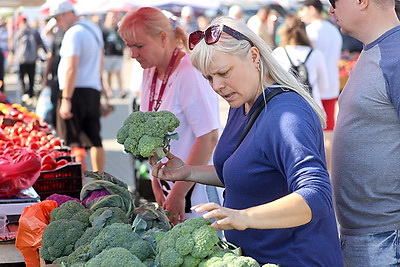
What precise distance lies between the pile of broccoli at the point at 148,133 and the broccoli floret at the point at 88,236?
44 centimetres

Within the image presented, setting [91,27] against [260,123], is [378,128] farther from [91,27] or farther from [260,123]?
[91,27]

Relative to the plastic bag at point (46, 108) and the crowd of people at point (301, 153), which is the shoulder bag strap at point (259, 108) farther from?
the plastic bag at point (46, 108)

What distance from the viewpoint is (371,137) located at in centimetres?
269

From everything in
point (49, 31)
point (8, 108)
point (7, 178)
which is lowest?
point (49, 31)

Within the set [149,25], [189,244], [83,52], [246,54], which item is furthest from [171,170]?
[83,52]

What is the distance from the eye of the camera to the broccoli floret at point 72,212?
2931 mm

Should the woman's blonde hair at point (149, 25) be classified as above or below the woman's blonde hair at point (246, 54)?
below

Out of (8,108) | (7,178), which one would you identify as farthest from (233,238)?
(8,108)

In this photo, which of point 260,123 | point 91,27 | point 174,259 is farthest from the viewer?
point 91,27

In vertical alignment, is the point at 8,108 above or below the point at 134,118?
below

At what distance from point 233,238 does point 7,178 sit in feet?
4.87

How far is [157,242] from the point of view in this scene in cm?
250

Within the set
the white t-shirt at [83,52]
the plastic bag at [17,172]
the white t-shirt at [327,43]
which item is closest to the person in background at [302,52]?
the white t-shirt at [327,43]

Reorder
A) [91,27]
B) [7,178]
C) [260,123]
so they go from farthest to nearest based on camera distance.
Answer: [91,27], [7,178], [260,123]
